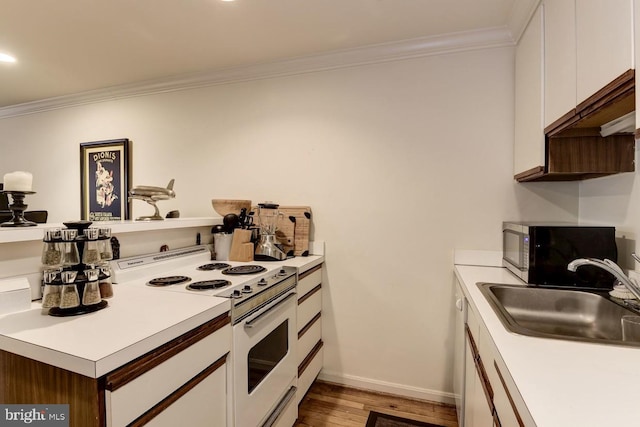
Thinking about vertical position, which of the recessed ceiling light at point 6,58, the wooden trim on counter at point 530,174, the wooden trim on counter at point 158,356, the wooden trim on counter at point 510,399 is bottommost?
the wooden trim on counter at point 510,399

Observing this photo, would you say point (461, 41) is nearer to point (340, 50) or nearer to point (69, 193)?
point (340, 50)

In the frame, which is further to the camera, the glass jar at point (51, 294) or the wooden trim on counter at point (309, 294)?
the wooden trim on counter at point (309, 294)

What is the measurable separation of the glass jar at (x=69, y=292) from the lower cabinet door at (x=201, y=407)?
1.63 ft

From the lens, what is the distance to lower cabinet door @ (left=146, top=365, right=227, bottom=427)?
0.95m

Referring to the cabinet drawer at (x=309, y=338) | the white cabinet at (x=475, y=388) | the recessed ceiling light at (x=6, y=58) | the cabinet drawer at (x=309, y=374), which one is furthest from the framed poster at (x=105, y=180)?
the white cabinet at (x=475, y=388)

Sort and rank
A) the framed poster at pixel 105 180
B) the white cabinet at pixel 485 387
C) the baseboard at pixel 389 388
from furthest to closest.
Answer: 1. the framed poster at pixel 105 180
2. the baseboard at pixel 389 388
3. the white cabinet at pixel 485 387

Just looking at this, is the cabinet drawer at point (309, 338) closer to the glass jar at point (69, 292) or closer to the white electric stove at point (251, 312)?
the white electric stove at point (251, 312)

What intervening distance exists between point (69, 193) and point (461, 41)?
3.87 m

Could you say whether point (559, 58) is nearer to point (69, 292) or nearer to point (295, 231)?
point (295, 231)

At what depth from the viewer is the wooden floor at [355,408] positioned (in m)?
1.92

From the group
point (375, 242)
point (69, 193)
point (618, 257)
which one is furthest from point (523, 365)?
point (69, 193)

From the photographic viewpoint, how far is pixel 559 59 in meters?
1.26

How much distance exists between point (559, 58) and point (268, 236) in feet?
5.82

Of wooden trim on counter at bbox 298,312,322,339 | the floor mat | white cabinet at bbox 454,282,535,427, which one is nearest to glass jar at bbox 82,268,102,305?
wooden trim on counter at bbox 298,312,322,339
